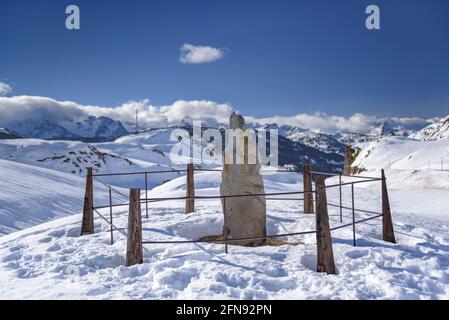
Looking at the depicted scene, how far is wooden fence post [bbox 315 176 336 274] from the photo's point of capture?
24.6 ft

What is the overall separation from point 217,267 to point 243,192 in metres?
3.15

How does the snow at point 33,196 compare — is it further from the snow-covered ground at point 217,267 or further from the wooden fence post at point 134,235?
the wooden fence post at point 134,235

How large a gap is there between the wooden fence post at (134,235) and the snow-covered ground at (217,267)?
0.27m

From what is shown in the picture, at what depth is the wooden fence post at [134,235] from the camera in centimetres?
799

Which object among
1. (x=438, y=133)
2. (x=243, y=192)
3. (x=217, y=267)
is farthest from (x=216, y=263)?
(x=438, y=133)

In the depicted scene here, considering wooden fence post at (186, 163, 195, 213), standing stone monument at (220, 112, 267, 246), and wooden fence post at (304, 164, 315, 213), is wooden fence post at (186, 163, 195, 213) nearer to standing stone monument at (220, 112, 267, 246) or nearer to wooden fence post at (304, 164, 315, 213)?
standing stone monument at (220, 112, 267, 246)

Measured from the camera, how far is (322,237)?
7582 mm

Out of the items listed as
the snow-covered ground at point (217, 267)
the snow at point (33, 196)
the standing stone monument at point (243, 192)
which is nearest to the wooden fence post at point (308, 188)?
the snow-covered ground at point (217, 267)

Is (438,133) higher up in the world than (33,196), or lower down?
higher up

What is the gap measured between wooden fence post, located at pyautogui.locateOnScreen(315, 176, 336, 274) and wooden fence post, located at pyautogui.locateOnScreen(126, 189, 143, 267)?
11.8ft

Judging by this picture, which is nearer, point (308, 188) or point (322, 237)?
point (322, 237)

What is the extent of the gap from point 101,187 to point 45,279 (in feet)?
85.1

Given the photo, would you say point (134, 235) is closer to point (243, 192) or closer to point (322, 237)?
point (243, 192)
